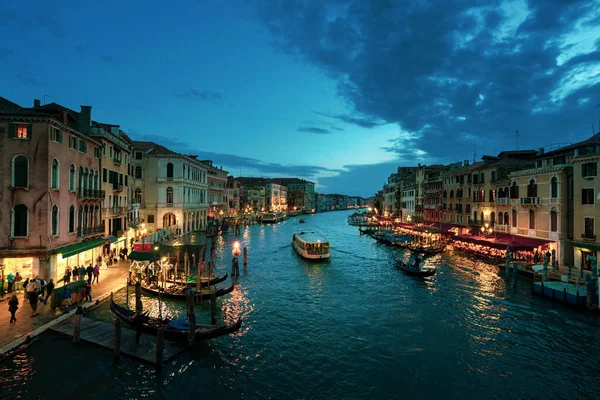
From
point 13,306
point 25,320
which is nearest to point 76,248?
point 25,320

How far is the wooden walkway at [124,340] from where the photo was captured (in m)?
15.1

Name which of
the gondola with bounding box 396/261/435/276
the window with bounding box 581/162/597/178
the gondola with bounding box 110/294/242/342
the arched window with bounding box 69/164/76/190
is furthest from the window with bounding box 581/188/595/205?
the arched window with bounding box 69/164/76/190

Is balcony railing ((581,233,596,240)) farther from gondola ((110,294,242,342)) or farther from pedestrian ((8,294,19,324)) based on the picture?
pedestrian ((8,294,19,324))

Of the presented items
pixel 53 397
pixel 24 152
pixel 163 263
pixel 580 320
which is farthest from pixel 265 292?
pixel 580 320

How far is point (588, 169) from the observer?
27.8m

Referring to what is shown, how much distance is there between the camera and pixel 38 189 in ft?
66.4

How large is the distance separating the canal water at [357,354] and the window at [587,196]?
877 centimetres

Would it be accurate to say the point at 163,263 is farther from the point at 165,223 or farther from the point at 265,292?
the point at 165,223

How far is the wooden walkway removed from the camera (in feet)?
49.4

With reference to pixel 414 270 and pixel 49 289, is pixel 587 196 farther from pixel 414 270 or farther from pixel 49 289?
pixel 49 289

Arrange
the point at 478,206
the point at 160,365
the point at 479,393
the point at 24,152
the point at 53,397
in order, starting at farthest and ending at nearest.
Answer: the point at 478,206
the point at 24,152
the point at 160,365
the point at 479,393
the point at 53,397

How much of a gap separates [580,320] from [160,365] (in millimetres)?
22386

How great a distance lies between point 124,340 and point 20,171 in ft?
38.6

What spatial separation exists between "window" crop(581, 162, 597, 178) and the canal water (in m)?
10.4
